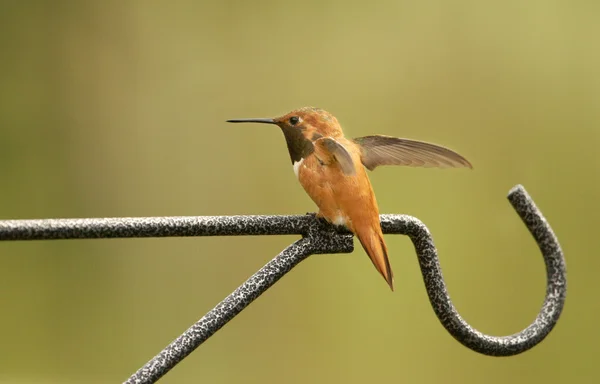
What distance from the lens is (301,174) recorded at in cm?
73

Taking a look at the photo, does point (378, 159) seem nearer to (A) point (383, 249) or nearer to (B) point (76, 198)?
(A) point (383, 249)

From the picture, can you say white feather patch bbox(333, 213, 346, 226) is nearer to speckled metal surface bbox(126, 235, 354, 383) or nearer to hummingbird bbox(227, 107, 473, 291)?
hummingbird bbox(227, 107, 473, 291)

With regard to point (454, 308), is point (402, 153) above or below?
above

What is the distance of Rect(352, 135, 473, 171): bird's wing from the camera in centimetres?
73

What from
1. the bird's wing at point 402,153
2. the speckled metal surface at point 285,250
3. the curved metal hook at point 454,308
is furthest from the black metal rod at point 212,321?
the bird's wing at point 402,153

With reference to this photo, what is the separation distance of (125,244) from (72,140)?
0.93 feet

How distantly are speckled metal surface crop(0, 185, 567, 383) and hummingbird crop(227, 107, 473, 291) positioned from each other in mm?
28

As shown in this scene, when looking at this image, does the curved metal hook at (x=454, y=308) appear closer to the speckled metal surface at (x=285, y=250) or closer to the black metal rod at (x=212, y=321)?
the speckled metal surface at (x=285, y=250)

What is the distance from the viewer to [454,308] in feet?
1.90

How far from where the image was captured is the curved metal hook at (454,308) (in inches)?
22.3

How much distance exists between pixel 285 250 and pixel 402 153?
265 millimetres

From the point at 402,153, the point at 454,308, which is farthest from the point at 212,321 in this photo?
the point at 402,153

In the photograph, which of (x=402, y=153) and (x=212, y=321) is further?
(x=402, y=153)

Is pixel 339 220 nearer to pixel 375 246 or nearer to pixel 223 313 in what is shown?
pixel 375 246
